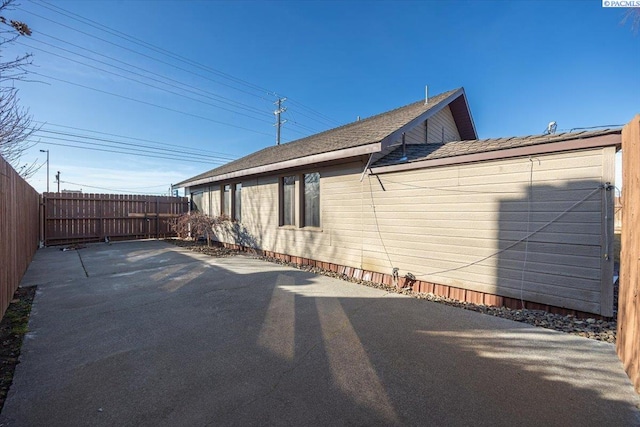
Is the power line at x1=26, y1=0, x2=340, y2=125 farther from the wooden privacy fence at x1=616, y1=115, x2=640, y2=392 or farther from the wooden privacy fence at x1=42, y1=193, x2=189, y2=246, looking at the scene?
the wooden privacy fence at x1=616, y1=115, x2=640, y2=392

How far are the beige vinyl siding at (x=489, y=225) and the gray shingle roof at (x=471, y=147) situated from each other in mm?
213

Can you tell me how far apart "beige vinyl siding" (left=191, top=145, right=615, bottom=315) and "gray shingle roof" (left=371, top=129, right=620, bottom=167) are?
0.21m

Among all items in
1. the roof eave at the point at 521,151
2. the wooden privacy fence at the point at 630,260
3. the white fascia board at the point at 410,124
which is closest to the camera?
the wooden privacy fence at the point at 630,260

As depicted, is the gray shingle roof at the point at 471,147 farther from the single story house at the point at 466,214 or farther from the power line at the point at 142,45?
the power line at the point at 142,45

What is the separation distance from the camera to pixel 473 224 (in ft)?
14.0

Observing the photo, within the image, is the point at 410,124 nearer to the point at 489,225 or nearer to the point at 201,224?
the point at 489,225

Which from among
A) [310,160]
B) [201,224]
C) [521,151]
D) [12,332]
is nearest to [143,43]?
[201,224]

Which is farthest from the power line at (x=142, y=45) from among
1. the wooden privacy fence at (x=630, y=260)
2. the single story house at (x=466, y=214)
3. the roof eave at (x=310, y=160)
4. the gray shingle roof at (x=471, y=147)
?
the wooden privacy fence at (x=630, y=260)

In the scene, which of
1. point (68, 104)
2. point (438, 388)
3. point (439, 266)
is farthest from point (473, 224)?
point (68, 104)

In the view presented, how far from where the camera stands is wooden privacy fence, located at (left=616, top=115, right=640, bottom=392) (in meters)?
2.18

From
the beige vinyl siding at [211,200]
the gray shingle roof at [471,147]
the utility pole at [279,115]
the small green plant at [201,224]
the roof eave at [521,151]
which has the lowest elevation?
the small green plant at [201,224]

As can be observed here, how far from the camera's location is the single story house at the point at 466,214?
3.38m

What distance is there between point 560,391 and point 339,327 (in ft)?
6.75

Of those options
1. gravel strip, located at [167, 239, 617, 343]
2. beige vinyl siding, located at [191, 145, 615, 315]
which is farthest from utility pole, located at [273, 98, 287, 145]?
gravel strip, located at [167, 239, 617, 343]
